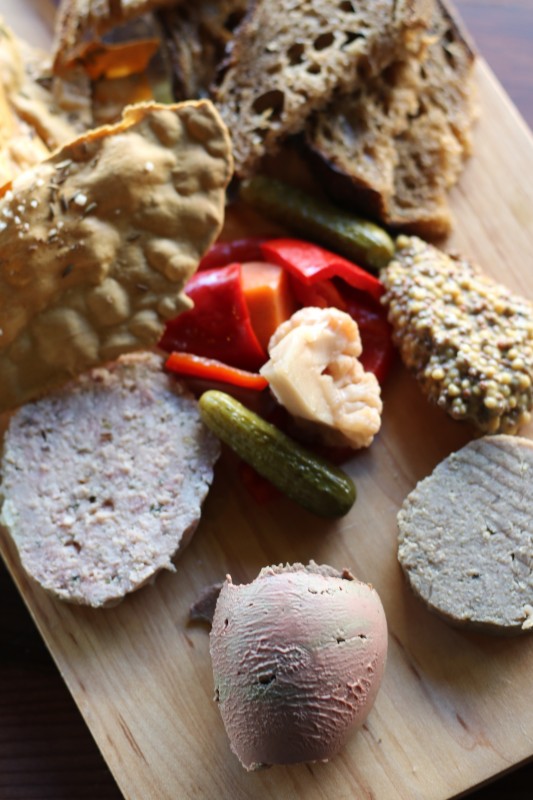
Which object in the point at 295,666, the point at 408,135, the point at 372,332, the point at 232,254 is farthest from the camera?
the point at 408,135

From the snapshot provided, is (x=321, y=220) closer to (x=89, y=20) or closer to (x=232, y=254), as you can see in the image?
(x=232, y=254)

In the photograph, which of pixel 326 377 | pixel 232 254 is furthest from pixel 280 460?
pixel 232 254

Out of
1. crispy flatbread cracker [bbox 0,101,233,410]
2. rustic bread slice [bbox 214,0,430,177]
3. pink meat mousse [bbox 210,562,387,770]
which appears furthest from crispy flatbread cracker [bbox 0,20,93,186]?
pink meat mousse [bbox 210,562,387,770]

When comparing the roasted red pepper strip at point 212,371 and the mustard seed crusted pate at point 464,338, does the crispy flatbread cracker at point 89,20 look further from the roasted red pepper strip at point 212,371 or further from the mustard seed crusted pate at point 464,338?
the mustard seed crusted pate at point 464,338

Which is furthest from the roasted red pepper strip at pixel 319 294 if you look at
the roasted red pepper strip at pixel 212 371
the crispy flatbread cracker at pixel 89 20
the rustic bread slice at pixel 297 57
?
the crispy flatbread cracker at pixel 89 20

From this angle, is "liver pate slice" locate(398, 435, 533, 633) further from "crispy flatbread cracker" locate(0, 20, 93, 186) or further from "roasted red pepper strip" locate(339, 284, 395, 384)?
"crispy flatbread cracker" locate(0, 20, 93, 186)

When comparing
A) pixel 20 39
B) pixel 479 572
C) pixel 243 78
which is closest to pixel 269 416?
pixel 479 572
